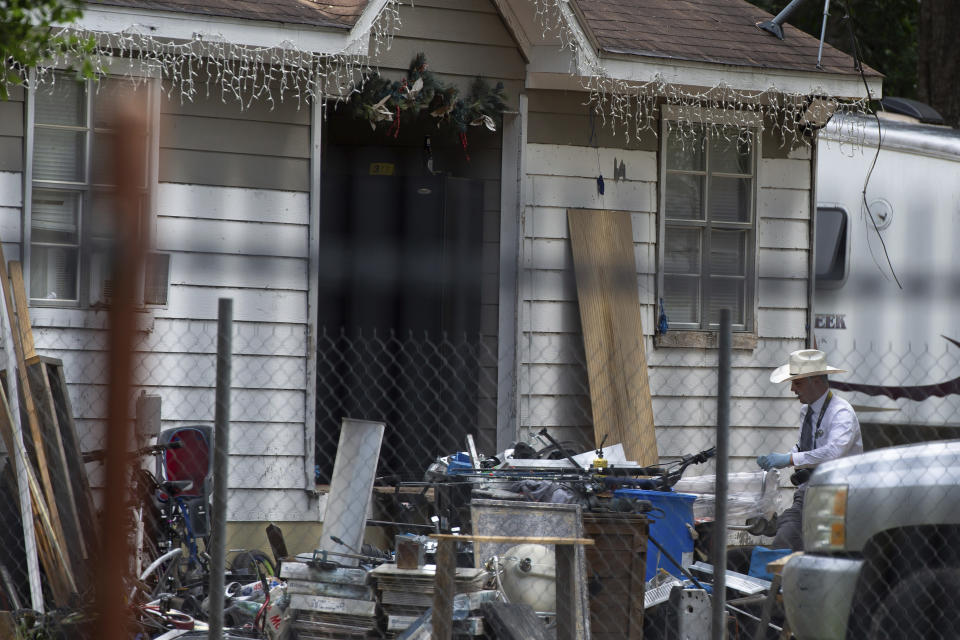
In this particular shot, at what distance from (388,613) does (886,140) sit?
24.0 ft

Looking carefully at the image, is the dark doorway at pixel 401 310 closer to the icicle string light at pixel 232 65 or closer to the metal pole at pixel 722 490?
the icicle string light at pixel 232 65

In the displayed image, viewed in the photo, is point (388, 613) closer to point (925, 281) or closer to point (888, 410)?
point (925, 281)

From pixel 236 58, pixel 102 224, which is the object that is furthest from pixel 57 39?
pixel 102 224

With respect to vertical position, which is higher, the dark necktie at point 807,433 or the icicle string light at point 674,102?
the icicle string light at point 674,102

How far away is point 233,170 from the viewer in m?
8.13

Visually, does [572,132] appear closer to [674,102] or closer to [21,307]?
[674,102]

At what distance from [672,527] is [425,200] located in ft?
11.2

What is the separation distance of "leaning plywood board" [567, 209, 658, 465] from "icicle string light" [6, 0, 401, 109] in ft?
6.38

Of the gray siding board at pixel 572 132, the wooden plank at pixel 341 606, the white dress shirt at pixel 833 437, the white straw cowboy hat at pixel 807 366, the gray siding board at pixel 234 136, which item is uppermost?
the gray siding board at pixel 572 132

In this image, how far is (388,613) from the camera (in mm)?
5867

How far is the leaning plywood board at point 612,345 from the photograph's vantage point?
8781 millimetres

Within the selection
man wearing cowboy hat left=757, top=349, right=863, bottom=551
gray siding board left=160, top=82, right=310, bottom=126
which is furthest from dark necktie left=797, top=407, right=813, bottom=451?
gray siding board left=160, top=82, right=310, bottom=126

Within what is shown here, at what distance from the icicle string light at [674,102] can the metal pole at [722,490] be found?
4174 mm

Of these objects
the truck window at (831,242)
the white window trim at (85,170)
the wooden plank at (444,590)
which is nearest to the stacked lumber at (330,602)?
the wooden plank at (444,590)
